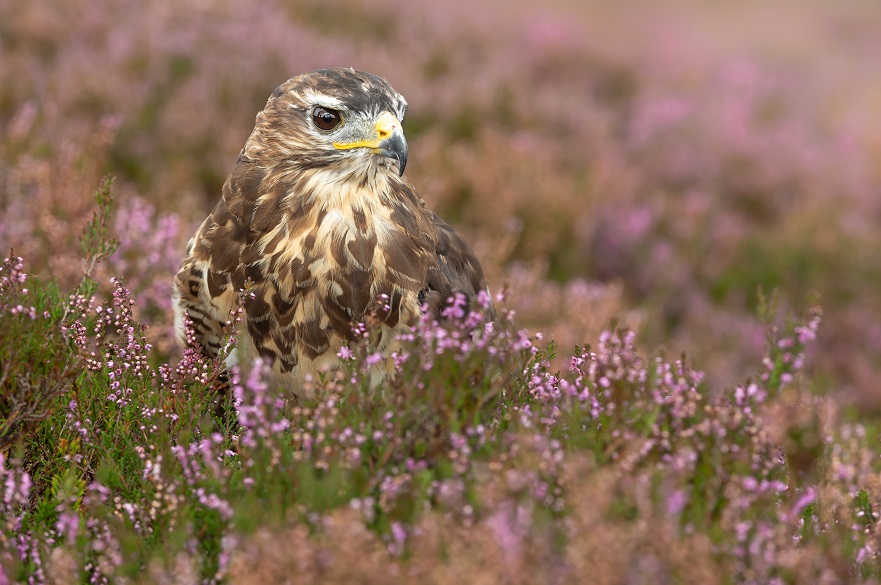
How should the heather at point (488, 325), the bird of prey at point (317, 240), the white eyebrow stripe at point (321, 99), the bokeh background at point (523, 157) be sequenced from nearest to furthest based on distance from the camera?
the heather at point (488, 325)
the bird of prey at point (317, 240)
the white eyebrow stripe at point (321, 99)
the bokeh background at point (523, 157)

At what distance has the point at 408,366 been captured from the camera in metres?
2.13

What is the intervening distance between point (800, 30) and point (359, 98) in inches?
548

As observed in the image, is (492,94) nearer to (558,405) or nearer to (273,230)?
(273,230)

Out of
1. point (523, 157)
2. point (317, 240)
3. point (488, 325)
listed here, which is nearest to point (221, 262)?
point (317, 240)

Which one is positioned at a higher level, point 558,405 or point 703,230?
Answer: point 703,230

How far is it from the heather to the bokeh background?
0.03 metres

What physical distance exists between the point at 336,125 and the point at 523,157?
391 centimetres

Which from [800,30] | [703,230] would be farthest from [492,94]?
[800,30]

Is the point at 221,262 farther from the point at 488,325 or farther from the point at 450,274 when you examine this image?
the point at 488,325

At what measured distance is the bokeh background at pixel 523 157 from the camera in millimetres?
5203


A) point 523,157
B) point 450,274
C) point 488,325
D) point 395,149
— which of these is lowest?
point 488,325

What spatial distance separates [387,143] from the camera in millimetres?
2873

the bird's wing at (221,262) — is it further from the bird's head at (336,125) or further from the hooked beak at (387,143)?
the hooked beak at (387,143)

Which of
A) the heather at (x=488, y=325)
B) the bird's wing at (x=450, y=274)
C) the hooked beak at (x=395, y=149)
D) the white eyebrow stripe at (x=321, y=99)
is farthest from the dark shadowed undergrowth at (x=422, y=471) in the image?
the white eyebrow stripe at (x=321, y=99)
